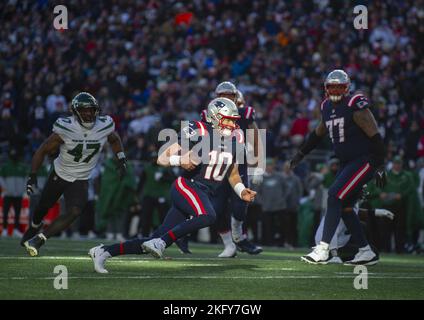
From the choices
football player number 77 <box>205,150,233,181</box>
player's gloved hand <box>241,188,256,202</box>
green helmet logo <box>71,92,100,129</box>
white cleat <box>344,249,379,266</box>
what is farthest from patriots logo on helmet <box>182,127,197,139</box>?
white cleat <box>344,249,379,266</box>

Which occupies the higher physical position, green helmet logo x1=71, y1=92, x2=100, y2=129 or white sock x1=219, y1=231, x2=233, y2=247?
green helmet logo x1=71, y1=92, x2=100, y2=129

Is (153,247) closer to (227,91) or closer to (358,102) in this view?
(358,102)

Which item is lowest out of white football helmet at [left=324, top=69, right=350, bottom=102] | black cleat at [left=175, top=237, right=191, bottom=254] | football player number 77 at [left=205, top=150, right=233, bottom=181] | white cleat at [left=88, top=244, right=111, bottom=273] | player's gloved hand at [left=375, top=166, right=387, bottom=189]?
black cleat at [left=175, top=237, right=191, bottom=254]

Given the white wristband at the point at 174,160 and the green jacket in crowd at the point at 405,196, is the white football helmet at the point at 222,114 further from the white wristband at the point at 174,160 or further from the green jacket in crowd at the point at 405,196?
the green jacket in crowd at the point at 405,196

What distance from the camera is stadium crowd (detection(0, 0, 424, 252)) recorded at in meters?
19.4

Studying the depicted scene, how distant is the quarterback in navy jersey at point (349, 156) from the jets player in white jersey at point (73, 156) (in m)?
2.41

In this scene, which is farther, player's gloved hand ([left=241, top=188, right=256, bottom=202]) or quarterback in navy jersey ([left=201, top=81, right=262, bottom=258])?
quarterback in navy jersey ([left=201, top=81, right=262, bottom=258])

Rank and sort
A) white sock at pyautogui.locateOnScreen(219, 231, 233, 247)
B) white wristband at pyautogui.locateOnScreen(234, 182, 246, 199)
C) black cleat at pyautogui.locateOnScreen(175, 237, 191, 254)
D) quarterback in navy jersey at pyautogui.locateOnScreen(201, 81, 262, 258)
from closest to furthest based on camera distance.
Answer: white wristband at pyautogui.locateOnScreen(234, 182, 246, 199)
quarterback in navy jersey at pyautogui.locateOnScreen(201, 81, 262, 258)
white sock at pyautogui.locateOnScreen(219, 231, 233, 247)
black cleat at pyautogui.locateOnScreen(175, 237, 191, 254)

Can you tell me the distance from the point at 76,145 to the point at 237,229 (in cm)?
217

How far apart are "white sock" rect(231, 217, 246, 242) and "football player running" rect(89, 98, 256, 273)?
2.30 m

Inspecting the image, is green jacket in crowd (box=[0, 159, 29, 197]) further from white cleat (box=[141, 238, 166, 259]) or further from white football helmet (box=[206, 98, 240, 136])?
white cleat (box=[141, 238, 166, 259])

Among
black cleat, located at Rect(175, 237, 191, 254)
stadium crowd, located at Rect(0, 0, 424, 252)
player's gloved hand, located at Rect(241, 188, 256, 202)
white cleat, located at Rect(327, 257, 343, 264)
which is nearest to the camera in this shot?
player's gloved hand, located at Rect(241, 188, 256, 202)
